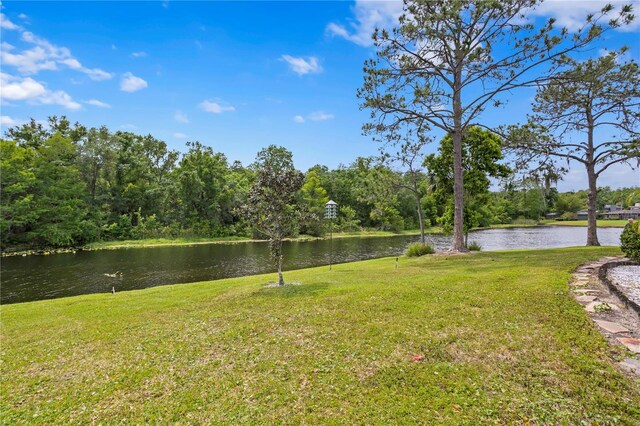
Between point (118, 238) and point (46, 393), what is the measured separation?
45741 mm

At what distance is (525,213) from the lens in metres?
79.0

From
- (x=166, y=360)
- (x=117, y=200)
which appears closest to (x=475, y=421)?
(x=166, y=360)

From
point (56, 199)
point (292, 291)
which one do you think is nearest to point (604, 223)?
point (292, 291)

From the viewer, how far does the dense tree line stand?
2225 cm

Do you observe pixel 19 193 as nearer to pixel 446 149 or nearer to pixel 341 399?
pixel 446 149

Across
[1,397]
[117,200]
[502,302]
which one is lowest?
[1,397]

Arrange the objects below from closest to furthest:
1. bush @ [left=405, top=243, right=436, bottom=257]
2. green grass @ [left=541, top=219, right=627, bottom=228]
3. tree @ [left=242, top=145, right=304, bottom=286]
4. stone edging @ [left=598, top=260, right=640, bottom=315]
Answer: stone edging @ [left=598, top=260, right=640, bottom=315], tree @ [left=242, top=145, right=304, bottom=286], bush @ [left=405, top=243, right=436, bottom=257], green grass @ [left=541, top=219, right=627, bottom=228]

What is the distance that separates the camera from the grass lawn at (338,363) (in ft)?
11.6

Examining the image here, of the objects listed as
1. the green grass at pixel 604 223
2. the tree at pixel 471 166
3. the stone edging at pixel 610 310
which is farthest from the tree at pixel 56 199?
the green grass at pixel 604 223

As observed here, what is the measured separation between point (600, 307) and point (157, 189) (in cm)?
5218

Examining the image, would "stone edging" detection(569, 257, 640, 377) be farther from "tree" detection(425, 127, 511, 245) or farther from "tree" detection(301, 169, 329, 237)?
"tree" detection(301, 169, 329, 237)

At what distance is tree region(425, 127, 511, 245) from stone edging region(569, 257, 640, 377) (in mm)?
13357

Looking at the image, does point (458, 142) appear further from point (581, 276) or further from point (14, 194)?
point (14, 194)

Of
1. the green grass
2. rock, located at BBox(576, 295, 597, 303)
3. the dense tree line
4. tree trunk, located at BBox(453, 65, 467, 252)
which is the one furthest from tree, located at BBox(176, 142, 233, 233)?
the green grass
